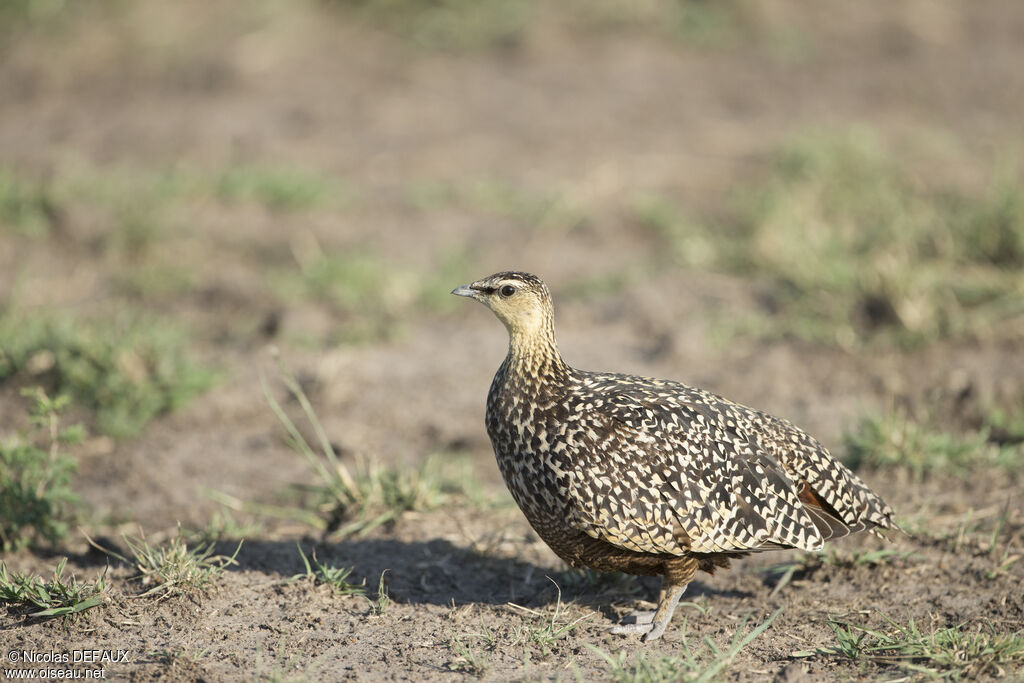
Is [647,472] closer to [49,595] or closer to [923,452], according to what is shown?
[923,452]

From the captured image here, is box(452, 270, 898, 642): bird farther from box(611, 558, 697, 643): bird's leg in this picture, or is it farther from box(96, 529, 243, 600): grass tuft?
box(96, 529, 243, 600): grass tuft

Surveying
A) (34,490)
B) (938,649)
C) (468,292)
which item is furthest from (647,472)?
(34,490)

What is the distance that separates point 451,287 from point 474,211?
167 cm

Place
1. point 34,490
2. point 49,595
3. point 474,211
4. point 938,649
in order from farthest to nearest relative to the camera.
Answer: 1. point 474,211
2. point 34,490
3. point 49,595
4. point 938,649

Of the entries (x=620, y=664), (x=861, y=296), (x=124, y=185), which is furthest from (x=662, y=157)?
(x=620, y=664)

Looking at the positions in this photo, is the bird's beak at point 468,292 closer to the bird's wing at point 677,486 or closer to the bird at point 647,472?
the bird at point 647,472

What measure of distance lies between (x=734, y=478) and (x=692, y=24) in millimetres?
9258

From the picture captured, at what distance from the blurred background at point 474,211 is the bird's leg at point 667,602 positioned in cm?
187

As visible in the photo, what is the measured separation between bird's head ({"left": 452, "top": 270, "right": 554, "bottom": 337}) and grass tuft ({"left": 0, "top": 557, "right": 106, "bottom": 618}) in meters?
1.99

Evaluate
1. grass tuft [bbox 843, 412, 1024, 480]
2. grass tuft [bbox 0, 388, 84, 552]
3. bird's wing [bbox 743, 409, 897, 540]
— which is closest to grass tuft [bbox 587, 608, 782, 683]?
bird's wing [bbox 743, 409, 897, 540]

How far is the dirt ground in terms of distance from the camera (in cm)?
454

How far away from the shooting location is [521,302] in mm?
4641

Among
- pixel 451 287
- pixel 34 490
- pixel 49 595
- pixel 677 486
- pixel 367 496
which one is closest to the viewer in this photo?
pixel 677 486

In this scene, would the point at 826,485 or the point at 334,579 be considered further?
the point at 334,579
